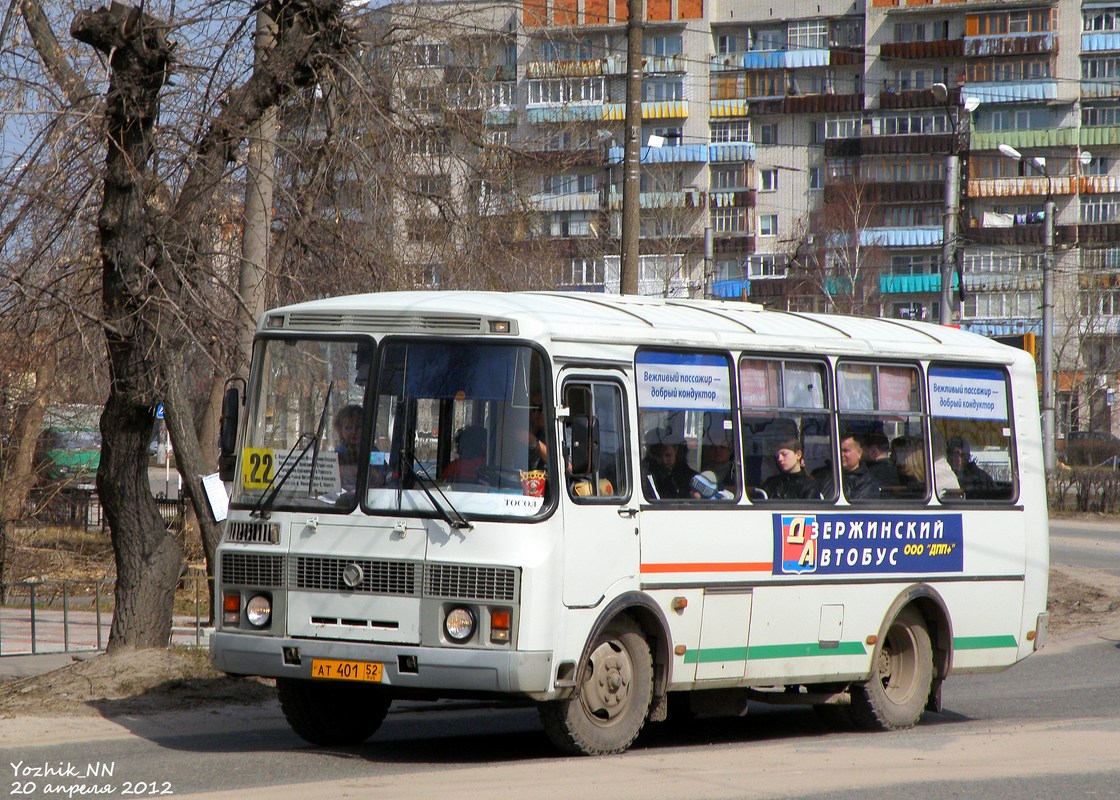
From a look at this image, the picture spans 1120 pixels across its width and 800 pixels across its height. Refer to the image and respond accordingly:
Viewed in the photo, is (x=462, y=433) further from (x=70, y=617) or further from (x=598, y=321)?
(x=70, y=617)

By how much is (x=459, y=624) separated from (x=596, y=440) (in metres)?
1.44

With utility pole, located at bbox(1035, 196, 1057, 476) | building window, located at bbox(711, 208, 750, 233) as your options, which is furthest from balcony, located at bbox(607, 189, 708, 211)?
building window, located at bbox(711, 208, 750, 233)

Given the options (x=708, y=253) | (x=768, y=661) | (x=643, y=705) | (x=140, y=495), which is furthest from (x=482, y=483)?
(x=708, y=253)

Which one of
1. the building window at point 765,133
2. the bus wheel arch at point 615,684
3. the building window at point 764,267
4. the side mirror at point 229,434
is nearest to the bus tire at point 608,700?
the bus wheel arch at point 615,684

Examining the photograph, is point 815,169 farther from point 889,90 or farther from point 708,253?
point 708,253

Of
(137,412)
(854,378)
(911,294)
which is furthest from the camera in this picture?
(911,294)

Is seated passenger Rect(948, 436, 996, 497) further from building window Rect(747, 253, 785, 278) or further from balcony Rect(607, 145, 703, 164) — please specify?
balcony Rect(607, 145, 703, 164)

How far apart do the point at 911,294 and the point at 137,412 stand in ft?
236

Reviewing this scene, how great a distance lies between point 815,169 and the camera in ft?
277

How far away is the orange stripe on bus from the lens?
969 cm

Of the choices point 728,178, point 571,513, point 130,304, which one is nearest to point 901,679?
point 571,513

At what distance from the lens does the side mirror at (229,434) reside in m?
9.70

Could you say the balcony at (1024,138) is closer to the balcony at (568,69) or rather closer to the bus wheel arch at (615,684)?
the balcony at (568,69)

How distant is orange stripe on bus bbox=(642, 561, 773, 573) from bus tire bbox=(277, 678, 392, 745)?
1901 mm
